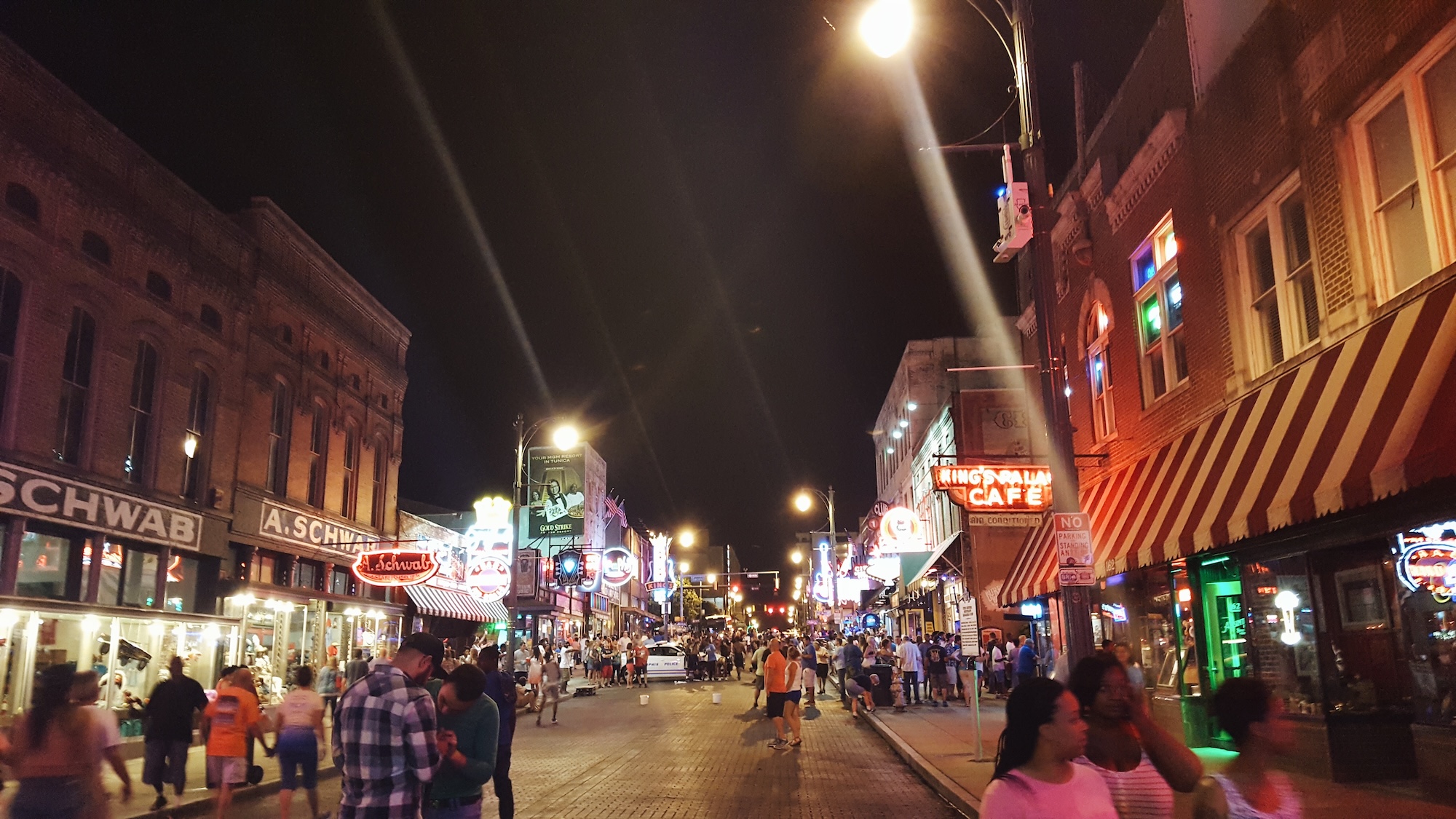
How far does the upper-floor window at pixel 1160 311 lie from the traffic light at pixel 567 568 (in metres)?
25.3

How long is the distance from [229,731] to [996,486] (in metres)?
11.3

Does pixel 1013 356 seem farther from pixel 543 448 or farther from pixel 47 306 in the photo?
pixel 47 306

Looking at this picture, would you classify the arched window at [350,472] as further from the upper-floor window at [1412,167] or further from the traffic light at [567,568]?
the upper-floor window at [1412,167]

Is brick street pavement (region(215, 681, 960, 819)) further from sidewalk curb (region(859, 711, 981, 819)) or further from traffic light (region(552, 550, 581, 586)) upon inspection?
traffic light (region(552, 550, 581, 586))

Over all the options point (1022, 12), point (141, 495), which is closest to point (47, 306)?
point (141, 495)

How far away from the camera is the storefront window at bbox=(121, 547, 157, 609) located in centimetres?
1992

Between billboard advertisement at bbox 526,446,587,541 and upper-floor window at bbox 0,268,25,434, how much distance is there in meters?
46.7

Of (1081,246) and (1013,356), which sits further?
(1013,356)

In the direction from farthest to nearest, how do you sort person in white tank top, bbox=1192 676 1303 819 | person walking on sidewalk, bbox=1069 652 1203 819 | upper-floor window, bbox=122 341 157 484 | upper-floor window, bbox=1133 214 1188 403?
upper-floor window, bbox=122 341 157 484, upper-floor window, bbox=1133 214 1188 403, person walking on sidewalk, bbox=1069 652 1203 819, person in white tank top, bbox=1192 676 1303 819

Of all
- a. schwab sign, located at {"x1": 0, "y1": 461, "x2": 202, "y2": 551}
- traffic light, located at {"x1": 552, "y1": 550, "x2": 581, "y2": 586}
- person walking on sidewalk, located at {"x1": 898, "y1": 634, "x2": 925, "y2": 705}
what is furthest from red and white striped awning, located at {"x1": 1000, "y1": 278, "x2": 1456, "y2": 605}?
traffic light, located at {"x1": 552, "y1": 550, "x2": 581, "y2": 586}

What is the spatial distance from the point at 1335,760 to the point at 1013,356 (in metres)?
38.7

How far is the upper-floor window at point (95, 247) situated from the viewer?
63.8 ft

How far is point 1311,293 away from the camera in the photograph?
11.5 m

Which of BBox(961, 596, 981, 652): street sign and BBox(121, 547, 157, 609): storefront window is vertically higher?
BBox(121, 547, 157, 609): storefront window
